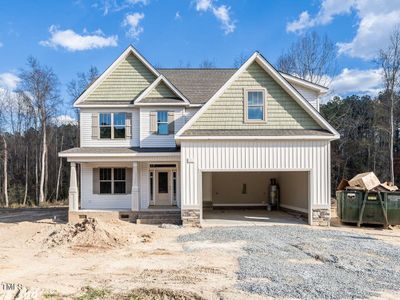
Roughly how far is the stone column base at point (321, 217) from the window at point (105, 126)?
34.4 ft

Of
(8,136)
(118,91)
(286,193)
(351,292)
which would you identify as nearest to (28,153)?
(8,136)

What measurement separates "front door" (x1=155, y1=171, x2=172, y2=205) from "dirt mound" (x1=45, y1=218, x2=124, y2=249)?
594 cm

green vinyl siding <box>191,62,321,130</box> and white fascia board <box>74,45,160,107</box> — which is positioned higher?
white fascia board <box>74,45,160,107</box>

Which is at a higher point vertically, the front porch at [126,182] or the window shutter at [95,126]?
the window shutter at [95,126]

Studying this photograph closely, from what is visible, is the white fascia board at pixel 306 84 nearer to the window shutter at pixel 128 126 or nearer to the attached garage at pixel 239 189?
the attached garage at pixel 239 189

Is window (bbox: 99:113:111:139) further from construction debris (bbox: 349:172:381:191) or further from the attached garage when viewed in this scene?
construction debris (bbox: 349:172:381:191)

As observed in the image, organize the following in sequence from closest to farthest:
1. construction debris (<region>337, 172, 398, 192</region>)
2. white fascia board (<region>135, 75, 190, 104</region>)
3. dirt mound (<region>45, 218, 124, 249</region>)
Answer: dirt mound (<region>45, 218, 124, 249</region>) → construction debris (<region>337, 172, 398, 192</region>) → white fascia board (<region>135, 75, 190, 104</region>)

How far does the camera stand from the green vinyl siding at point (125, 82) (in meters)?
17.4

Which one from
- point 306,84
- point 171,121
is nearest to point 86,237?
point 171,121

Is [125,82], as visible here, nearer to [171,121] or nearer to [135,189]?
[171,121]

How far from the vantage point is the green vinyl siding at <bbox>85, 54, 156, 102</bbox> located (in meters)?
17.4

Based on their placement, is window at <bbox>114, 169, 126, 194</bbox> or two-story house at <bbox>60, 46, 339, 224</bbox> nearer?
two-story house at <bbox>60, 46, 339, 224</bbox>

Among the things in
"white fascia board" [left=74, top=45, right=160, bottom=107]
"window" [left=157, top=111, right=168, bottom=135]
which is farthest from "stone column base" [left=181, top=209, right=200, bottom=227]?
"white fascia board" [left=74, top=45, right=160, bottom=107]

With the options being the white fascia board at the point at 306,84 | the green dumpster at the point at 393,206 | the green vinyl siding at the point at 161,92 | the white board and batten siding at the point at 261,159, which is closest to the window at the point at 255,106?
the white board and batten siding at the point at 261,159
